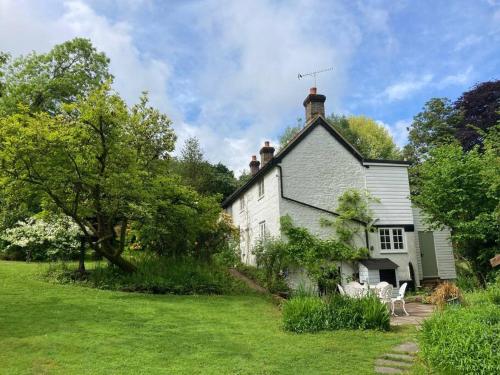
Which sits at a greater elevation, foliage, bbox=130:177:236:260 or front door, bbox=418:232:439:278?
foliage, bbox=130:177:236:260

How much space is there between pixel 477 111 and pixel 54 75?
34.8 meters

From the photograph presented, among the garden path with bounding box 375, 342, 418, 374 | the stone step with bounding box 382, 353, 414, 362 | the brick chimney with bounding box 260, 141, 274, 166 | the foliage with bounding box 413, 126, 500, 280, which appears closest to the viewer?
the garden path with bounding box 375, 342, 418, 374

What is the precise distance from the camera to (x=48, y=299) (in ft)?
46.7

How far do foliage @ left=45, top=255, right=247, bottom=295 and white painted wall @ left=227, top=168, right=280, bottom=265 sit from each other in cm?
363

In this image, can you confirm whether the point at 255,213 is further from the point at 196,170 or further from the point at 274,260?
the point at 196,170

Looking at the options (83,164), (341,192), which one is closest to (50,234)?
(83,164)

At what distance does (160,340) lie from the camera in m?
10.0

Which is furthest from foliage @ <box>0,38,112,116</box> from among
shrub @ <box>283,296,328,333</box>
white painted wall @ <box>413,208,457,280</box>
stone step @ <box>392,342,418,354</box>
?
stone step @ <box>392,342,418,354</box>

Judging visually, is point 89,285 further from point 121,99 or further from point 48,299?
point 121,99

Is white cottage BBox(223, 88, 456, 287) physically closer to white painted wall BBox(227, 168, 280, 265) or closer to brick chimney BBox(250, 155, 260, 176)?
white painted wall BBox(227, 168, 280, 265)

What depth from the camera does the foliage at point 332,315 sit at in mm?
11430

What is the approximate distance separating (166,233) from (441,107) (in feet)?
102

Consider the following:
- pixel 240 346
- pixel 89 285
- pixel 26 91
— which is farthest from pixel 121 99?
pixel 26 91

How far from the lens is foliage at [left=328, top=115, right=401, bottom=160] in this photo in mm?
44375
